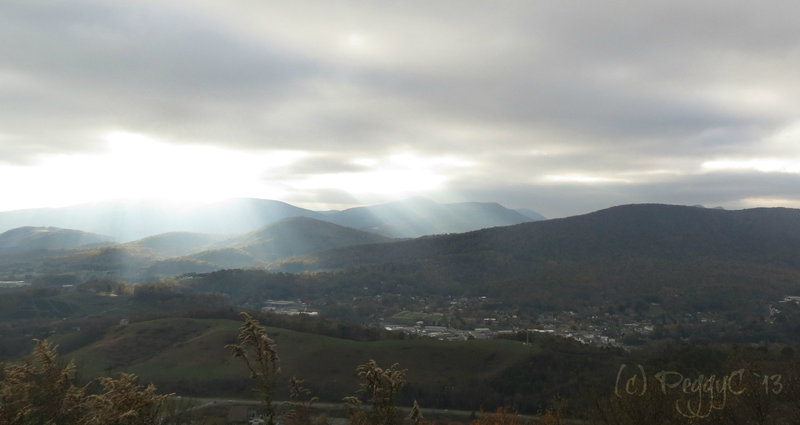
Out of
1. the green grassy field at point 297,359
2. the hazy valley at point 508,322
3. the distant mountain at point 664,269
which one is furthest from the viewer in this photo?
the distant mountain at point 664,269

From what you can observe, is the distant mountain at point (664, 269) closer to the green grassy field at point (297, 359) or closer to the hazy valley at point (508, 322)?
the hazy valley at point (508, 322)

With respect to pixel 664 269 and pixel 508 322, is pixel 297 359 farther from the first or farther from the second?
pixel 664 269

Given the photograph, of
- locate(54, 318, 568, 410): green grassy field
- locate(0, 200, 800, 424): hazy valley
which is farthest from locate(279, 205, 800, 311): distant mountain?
locate(54, 318, 568, 410): green grassy field

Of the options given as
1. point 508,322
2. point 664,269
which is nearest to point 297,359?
point 508,322

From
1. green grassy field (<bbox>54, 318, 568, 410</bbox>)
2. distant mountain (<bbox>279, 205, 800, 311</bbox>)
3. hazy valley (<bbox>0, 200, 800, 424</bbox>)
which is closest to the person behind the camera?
hazy valley (<bbox>0, 200, 800, 424</bbox>)

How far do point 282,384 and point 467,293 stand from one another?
12352 cm

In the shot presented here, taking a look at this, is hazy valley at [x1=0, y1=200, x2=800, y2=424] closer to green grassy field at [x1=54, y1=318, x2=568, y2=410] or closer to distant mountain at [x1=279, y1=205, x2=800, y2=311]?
green grassy field at [x1=54, y1=318, x2=568, y2=410]

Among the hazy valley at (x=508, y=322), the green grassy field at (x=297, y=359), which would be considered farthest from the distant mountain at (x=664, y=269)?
the green grassy field at (x=297, y=359)

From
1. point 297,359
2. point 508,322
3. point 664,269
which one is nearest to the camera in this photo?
point 297,359

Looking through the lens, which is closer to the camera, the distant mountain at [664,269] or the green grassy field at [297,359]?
the green grassy field at [297,359]

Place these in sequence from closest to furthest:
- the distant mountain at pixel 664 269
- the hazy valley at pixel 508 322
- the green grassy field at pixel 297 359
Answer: the hazy valley at pixel 508 322, the green grassy field at pixel 297 359, the distant mountain at pixel 664 269

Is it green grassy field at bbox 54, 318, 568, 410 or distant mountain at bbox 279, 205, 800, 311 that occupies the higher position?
distant mountain at bbox 279, 205, 800, 311

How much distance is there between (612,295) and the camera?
158 meters

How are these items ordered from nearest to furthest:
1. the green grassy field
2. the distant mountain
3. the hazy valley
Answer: the hazy valley → the green grassy field → the distant mountain
